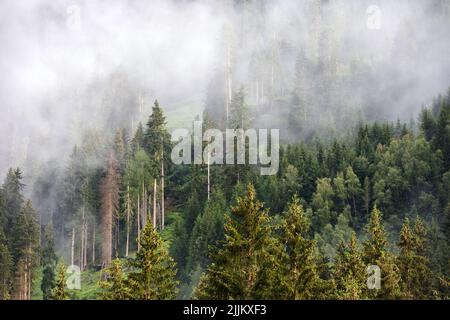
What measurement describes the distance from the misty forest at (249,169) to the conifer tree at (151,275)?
0.12 meters

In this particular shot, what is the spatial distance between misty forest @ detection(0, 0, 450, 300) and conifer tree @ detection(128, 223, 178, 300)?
0.12 m

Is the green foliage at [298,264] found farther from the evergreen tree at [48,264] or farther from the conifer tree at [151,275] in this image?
the evergreen tree at [48,264]

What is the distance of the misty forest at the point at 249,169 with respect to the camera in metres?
34.6

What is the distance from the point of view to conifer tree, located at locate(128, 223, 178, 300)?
32906 millimetres

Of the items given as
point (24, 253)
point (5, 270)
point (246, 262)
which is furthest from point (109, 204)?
point (246, 262)

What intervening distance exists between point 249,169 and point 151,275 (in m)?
→ 60.3

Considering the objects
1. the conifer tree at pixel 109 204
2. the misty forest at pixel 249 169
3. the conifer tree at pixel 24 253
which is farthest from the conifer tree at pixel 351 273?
the conifer tree at pixel 109 204

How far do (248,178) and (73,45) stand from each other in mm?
126551

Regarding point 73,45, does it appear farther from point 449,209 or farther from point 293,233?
point 293,233

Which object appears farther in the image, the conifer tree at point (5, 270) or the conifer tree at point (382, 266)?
the conifer tree at point (5, 270)

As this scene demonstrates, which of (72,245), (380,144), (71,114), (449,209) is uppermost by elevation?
(71,114)

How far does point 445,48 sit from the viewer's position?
152 metres

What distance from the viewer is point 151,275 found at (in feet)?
109
